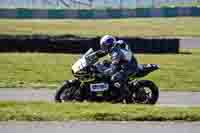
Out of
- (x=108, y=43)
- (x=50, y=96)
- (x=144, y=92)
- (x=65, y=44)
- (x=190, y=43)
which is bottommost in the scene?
(x=190, y=43)

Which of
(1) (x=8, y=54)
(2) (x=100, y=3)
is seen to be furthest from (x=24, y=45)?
(2) (x=100, y=3)

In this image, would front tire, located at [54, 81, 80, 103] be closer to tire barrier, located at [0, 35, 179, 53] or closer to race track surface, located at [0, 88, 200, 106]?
race track surface, located at [0, 88, 200, 106]

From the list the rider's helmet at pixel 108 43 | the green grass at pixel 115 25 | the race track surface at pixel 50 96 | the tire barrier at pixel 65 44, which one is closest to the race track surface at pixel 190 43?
the green grass at pixel 115 25

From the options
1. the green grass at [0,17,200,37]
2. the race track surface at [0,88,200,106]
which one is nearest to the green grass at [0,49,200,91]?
the race track surface at [0,88,200,106]

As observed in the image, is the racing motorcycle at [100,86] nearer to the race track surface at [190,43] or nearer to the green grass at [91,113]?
the green grass at [91,113]

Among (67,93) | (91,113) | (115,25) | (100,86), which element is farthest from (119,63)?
(115,25)

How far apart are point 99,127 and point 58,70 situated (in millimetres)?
14030

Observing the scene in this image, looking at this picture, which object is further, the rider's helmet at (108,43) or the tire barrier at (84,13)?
the tire barrier at (84,13)

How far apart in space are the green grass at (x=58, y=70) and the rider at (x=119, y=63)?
215 inches

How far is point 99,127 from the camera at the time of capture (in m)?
9.50

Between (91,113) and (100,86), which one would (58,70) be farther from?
(91,113)

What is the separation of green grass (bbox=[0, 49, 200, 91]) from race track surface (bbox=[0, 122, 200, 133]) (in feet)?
30.8

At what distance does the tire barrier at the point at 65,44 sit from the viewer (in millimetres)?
27922

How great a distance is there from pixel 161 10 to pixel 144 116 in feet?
185
